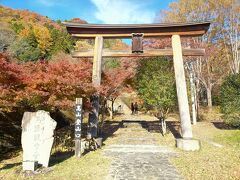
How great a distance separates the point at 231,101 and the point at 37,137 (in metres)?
13.8

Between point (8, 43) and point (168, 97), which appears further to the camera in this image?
point (8, 43)

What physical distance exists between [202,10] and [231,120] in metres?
8.79

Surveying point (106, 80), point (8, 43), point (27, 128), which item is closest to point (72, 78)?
point (27, 128)

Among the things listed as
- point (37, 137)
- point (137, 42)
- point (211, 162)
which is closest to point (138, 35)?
point (137, 42)

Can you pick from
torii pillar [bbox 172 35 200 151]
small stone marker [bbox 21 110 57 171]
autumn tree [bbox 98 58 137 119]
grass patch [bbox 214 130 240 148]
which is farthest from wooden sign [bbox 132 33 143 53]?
autumn tree [bbox 98 58 137 119]

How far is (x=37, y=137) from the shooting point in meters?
7.46

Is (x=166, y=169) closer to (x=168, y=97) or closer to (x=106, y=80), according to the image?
(x=168, y=97)

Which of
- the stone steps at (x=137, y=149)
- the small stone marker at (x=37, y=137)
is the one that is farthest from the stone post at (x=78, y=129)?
the stone steps at (x=137, y=149)

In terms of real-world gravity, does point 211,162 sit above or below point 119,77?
below

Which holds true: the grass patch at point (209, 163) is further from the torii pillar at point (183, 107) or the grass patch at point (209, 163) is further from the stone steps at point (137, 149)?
the stone steps at point (137, 149)

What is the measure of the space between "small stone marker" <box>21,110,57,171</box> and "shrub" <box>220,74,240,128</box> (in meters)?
12.2

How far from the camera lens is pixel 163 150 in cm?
1034

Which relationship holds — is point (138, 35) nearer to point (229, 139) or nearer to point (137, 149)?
point (137, 149)

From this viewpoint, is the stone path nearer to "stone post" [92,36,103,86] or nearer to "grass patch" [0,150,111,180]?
"grass patch" [0,150,111,180]
